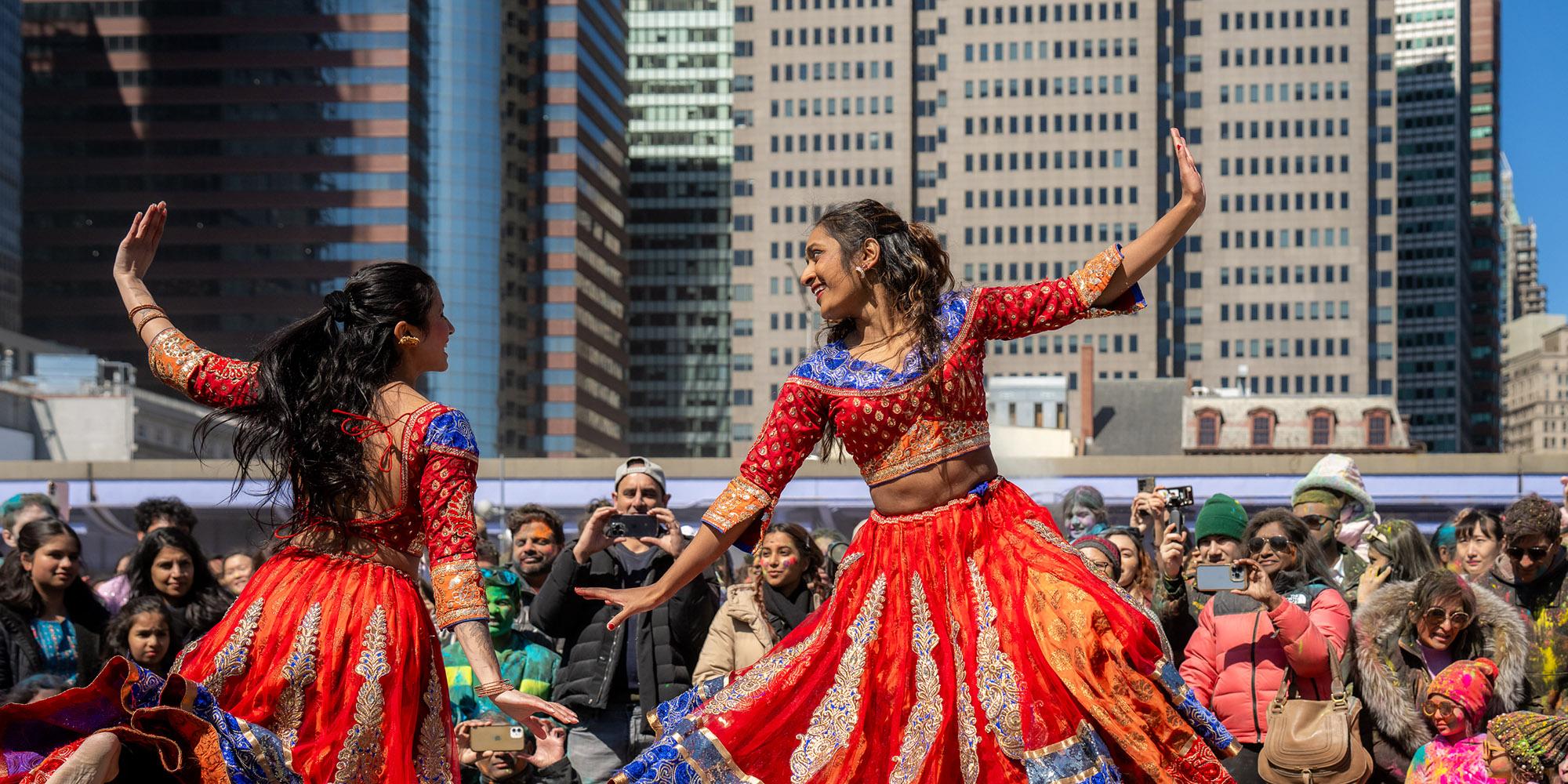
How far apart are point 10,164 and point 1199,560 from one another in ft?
379

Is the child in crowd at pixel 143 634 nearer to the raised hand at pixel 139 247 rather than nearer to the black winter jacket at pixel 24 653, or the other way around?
the black winter jacket at pixel 24 653

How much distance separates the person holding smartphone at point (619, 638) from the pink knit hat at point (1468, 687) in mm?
3111

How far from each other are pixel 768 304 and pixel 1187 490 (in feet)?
391

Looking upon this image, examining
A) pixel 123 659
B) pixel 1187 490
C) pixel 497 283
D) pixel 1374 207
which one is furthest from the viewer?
pixel 1374 207

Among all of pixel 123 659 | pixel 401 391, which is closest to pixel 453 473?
pixel 401 391

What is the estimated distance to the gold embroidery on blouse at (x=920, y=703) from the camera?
4.68m

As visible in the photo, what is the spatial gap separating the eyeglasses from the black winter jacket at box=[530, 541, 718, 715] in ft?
10.1

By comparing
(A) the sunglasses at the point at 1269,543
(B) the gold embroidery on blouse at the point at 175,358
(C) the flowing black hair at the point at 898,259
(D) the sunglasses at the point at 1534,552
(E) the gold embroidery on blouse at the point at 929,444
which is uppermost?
(C) the flowing black hair at the point at 898,259

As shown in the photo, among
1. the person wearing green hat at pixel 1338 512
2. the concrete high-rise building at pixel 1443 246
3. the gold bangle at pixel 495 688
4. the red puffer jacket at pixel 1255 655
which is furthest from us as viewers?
the concrete high-rise building at pixel 1443 246

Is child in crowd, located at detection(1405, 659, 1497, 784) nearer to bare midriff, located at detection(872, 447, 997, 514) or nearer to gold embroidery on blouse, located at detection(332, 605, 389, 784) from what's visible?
bare midriff, located at detection(872, 447, 997, 514)

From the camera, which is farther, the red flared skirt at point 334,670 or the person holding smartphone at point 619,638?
the person holding smartphone at point 619,638

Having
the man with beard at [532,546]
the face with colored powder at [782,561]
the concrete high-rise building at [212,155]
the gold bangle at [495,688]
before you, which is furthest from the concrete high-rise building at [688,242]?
the gold bangle at [495,688]

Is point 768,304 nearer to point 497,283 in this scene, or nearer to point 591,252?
point 591,252

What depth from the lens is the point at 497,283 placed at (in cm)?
11262
